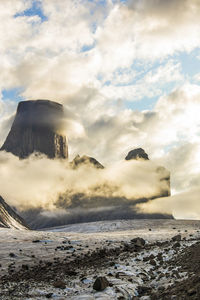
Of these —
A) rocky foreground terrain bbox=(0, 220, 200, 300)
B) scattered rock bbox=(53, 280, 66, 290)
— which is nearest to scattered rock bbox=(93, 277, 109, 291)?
rocky foreground terrain bbox=(0, 220, 200, 300)

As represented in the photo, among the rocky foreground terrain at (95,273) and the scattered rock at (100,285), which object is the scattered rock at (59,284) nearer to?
the rocky foreground terrain at (95,273)

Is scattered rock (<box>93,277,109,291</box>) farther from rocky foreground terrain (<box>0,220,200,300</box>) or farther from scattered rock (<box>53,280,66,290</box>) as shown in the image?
scattered rock (<box>53,280,66,290</box>)

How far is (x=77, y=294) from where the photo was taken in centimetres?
2005

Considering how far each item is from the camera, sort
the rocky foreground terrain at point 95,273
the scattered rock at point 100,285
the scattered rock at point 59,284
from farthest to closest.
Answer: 1. the scattered rock at point 59,284
2. the scattered rock at point 100,285
3. the rocky foreground terrain at point 95,273

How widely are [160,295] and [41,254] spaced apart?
2007 centimetres

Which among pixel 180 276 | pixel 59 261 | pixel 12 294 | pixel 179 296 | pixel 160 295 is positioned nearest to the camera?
pixel 179 296

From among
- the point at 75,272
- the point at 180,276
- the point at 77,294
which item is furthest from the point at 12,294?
the point at 180,276

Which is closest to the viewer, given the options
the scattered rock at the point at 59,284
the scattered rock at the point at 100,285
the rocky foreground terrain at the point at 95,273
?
the rocky foreground terrain at the point at 95,273

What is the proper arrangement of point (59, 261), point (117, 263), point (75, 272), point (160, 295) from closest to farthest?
point (160, 295) < point (75, 272) < point (117, 263) < point (59, 261)

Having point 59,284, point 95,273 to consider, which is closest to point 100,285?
point 59,284

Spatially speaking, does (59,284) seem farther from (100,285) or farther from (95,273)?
(95,273)

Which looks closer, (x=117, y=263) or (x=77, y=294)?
(x=77, y=294)

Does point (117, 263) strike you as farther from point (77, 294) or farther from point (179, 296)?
point (179, 296)

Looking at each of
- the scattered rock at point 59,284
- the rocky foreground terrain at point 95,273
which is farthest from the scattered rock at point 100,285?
the scattered rock at point 59,284
